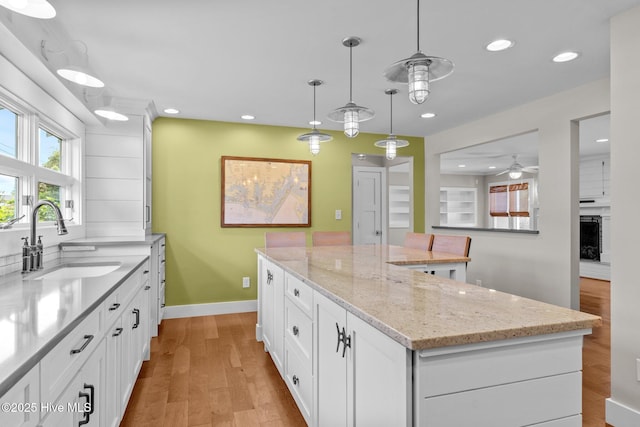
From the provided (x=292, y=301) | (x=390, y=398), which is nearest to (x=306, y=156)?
(x=292, y=301)

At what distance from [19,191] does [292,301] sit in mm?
1974

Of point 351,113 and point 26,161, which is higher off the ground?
point 351,113

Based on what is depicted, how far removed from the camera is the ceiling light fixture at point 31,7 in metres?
1.19

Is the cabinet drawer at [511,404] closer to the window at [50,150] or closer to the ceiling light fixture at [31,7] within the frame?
the ceiling light fixture at [31,7]

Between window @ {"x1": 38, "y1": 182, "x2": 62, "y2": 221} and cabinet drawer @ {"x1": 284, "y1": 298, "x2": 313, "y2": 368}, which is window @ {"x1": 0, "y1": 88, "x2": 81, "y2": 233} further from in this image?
cabinet drawer @ {"x1": 284, "y1": 298, "x2": 313, "y2": 368}

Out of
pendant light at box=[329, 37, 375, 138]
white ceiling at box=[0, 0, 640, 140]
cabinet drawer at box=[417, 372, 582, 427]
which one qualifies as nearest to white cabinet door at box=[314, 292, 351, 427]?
cabinet drawer at box=[417, 372, 582, 427]

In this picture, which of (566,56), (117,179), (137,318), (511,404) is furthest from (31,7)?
(566,56)

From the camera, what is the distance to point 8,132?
92.2 inches

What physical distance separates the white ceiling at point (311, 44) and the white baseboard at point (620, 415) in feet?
7.46

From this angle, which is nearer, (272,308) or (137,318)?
(137,318)

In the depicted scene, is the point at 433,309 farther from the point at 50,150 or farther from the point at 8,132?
the point at 50,150

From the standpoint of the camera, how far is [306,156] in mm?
4930

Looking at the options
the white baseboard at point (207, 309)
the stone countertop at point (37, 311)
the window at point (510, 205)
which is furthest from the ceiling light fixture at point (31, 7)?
the window at point (510, 205)

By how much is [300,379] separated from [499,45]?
2529mm
